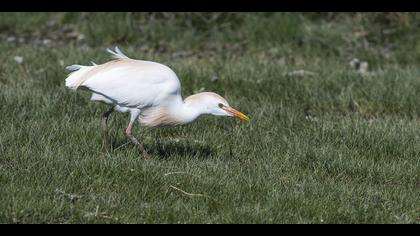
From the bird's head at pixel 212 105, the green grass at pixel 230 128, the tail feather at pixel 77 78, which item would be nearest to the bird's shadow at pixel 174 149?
the green grass at pixel 230 128

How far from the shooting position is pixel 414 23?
1058 centimetres

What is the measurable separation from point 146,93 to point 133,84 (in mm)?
117

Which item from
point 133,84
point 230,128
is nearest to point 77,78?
point 133,84

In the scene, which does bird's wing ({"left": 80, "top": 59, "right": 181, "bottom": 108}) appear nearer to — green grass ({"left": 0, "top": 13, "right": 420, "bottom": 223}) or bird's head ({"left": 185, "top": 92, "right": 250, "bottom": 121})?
bird's head ({"left": 185, "top": 92, "right": 250, "bottom": 121})

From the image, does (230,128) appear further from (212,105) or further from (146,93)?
(146,93)

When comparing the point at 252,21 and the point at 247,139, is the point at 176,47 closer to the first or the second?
the point at 252,21

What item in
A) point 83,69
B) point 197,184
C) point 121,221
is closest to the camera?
point 121,221

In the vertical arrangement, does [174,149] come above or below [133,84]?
below

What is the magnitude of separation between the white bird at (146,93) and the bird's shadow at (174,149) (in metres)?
0.27

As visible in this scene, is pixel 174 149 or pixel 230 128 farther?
pixel 230 128

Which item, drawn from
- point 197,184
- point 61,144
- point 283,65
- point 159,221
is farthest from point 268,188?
point 283,65

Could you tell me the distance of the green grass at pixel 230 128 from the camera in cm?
511

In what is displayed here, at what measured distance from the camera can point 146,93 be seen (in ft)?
19.0

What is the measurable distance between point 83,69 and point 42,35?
5097mm
